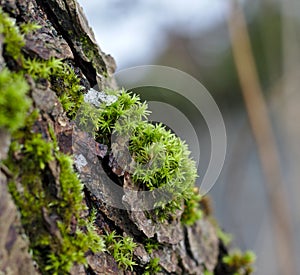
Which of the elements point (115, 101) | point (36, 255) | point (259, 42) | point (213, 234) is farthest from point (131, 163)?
point (259, 42)

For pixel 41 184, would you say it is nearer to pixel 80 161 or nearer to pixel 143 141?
pixel 80 161

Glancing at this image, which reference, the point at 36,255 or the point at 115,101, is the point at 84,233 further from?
the point at 115,101

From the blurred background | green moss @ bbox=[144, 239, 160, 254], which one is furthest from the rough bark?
the blurred background

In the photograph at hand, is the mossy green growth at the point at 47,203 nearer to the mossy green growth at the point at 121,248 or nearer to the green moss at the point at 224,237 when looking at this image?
the mossy green growth at the point at 121,248

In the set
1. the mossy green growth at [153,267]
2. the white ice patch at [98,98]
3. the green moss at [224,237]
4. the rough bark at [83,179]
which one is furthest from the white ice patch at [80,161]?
the green moss at [224,237]

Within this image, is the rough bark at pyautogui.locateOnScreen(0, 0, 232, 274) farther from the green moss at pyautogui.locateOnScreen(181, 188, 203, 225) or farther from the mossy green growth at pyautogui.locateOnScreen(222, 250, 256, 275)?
the mossy green growth at pyautogui.locateOnScreen(222, 250, 256, 275)

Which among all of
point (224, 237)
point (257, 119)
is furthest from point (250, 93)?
point (224, 237)
